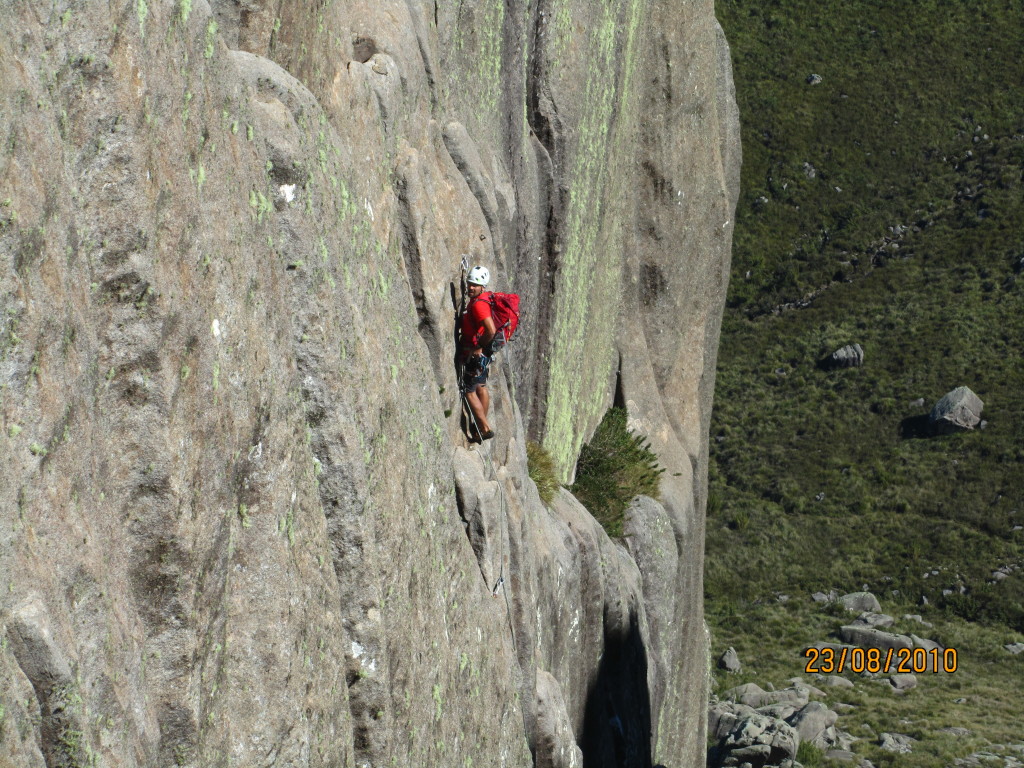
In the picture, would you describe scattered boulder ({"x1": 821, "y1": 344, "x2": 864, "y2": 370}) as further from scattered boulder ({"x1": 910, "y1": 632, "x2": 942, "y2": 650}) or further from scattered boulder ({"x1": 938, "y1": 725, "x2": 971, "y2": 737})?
scattered boulder ({"x1": 938, "y1": 725, "x2": 971, "y2": 737})

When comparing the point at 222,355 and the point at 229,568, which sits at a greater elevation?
the point at 222,355

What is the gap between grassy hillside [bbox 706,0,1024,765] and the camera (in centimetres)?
5000

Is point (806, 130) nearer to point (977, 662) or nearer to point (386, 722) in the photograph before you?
point (977, 662)

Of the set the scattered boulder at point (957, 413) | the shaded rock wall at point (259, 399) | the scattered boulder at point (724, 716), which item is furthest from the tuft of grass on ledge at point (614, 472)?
the scattered boulder at point (957, 413)

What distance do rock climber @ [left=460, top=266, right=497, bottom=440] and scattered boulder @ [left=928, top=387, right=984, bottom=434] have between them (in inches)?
1867

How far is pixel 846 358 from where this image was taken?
61.1 meters

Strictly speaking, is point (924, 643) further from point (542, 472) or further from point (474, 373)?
point (474, 373)

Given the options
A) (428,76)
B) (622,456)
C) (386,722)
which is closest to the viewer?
(386,722)

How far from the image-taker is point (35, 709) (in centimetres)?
507

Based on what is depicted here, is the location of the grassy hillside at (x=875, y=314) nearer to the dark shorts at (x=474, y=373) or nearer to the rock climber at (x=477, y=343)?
the rock climber at (x=477, y=343)

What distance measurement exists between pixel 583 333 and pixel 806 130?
58774 millimetres

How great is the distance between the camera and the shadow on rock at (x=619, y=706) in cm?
1856

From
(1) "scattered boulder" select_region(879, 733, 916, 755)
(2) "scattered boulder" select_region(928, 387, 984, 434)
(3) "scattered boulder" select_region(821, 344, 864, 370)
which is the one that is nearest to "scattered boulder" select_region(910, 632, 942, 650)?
(1) "scattered boulder" select_region(879, 733, 916, 755)

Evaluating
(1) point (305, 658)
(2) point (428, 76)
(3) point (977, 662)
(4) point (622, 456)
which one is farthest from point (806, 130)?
(1) point (305, 658)
